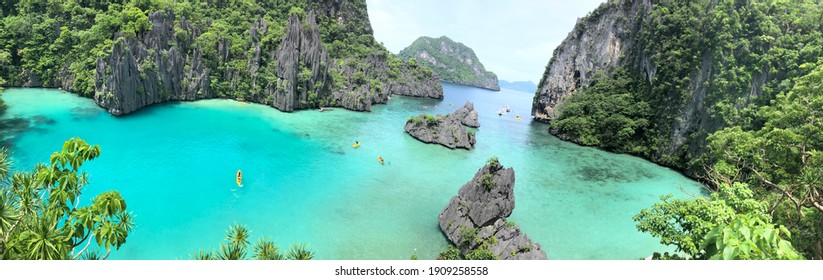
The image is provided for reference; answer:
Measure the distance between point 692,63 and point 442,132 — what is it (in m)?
24.5

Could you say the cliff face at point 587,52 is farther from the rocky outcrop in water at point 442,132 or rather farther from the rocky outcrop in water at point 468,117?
the rocky outcrop in water at point 442,132

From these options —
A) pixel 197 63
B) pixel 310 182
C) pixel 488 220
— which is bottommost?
pixel 310 182

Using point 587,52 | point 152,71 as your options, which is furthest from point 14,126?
point 587,52

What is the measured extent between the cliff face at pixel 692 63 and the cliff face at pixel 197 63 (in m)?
34.2

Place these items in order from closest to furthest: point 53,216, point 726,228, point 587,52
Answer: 1. point 726,228
2. point 53,216
3. point 587,52

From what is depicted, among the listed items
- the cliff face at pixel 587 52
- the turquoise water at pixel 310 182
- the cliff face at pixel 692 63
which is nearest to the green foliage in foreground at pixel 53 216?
the turquoise water at pixel 310 182

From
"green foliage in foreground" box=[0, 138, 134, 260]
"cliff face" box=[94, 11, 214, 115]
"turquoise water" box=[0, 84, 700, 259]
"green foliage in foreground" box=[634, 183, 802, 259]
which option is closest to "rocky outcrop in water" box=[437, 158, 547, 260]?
"turquoise water" box=[0, 84, 700, 259]

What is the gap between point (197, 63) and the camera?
4141 centimetres

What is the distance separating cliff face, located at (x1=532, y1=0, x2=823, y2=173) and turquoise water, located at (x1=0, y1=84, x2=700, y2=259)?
4.24 metres

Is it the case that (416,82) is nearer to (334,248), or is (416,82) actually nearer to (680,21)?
(680,21)

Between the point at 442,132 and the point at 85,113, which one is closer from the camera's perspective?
the point at 85,113

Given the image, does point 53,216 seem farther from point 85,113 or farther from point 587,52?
point 587,52

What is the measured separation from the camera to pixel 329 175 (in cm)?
2123

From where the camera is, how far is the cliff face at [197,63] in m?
31.0
